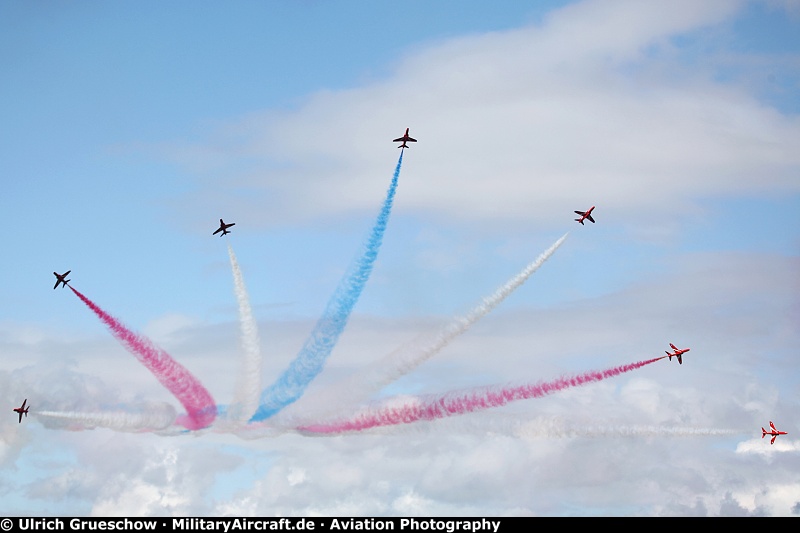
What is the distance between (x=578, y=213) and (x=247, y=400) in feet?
166

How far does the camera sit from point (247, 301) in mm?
138875

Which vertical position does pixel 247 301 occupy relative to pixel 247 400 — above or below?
above

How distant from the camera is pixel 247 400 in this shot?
465 ft

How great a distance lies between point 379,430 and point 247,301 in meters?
24.3
